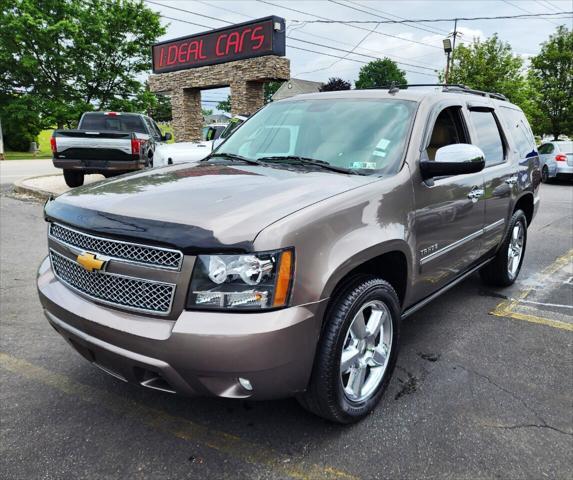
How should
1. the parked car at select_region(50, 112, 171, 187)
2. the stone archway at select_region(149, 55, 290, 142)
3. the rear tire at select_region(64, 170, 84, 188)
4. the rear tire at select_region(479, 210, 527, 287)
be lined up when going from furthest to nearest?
the stone archway at select_region(149, 55, 290, 142) → the rear tire at select_region(64, 170, 84, 188) → the parked car at select_region(50, 112, 171, 187) → the rear tire at select_region(479, 210, 527, 287)

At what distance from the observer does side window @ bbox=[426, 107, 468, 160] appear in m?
3.38

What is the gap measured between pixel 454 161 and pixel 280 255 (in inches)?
55.6

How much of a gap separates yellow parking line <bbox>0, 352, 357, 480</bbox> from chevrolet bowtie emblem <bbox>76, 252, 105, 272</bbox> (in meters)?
0.95

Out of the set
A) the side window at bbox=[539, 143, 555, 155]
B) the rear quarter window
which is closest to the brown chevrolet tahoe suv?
the rear quarter window

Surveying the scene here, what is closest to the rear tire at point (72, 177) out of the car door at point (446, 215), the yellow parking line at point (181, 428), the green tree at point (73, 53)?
the yellow parking line at point (181, 428)

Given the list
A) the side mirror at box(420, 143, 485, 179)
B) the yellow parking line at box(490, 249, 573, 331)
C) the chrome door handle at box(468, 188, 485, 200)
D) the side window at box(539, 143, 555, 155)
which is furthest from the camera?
the side window at box(539, 143, 555, 155)

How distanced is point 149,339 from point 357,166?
161 centimetres

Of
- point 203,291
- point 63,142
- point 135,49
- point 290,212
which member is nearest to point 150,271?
point 203,291

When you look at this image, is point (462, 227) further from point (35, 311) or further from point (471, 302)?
point (35, 311)

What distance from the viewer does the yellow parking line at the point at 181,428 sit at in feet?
7.54

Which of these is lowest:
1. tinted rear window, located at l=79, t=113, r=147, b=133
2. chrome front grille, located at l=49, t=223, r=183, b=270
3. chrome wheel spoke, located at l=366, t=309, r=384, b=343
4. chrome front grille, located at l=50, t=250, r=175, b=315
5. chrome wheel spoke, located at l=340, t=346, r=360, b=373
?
chrome wheel spoke, located at l=340, t=346, r=360, b=373

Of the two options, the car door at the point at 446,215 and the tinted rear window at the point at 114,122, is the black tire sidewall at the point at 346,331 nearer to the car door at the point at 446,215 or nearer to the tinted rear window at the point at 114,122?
the car door at the point at 446,215

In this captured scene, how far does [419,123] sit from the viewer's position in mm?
3145

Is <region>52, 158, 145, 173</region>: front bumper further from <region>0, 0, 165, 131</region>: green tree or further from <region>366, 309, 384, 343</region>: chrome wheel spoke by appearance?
<region>0, 0, 165, 131</region>: green tree
